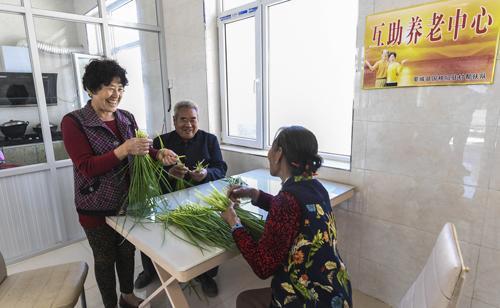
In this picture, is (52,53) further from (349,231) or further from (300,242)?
(349,231)

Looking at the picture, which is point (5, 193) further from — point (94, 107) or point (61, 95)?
point (94, 107)

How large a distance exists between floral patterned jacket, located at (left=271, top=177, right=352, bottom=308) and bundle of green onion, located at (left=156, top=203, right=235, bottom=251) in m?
0.30

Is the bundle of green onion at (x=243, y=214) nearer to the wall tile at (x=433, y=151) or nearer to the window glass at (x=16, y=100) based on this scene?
the wall tile at (x=433, y=151)

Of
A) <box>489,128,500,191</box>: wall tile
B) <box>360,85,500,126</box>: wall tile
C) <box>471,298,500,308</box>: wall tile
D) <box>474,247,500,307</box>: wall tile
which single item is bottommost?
<box>471,298,500,308</box>: wall tile

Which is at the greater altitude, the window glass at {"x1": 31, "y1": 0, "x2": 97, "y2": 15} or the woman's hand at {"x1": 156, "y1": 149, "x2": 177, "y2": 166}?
the window glass at {"x1": 31, "y1": 0, "x2": 97, "y2": 15}

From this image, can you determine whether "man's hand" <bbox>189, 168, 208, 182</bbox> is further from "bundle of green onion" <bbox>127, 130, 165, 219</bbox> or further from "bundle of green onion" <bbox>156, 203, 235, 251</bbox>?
"bundle of green onion" <bbox>156, 203, 235, 251</bbox>

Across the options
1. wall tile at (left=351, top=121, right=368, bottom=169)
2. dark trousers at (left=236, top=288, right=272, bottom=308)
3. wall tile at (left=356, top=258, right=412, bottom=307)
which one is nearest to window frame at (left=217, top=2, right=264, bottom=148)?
wall tile at (left=351, top=121, right=368, bottom=169)

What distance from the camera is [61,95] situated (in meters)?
2.82

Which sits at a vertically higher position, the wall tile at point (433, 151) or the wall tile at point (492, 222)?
the wall tile at point (433, 151)

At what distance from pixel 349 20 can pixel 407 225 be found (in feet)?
4.81

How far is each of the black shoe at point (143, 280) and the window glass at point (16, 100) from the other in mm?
1482

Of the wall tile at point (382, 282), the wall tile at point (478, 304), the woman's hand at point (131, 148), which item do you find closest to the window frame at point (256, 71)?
the wall tile at point (382, 282)

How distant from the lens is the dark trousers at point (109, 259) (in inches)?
66.9

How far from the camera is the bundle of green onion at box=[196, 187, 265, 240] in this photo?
1.41 meters
